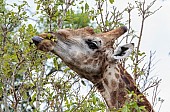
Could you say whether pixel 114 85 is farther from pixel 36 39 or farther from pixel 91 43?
pixel 36 39

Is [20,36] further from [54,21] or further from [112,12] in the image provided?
[112,12]

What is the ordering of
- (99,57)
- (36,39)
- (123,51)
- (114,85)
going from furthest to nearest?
(99,57), (114,85), (123,51), (36,39)

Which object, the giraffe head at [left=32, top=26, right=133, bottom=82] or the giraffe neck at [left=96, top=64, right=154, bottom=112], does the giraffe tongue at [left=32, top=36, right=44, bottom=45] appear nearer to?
the giraffe head at [left=32, top=26, right=133, bottom=82]

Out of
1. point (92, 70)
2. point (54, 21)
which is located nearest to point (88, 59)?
point (92, 70)

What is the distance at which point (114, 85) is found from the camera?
266 inches

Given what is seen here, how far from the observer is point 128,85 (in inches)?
265

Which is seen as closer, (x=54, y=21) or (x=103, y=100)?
(x=103, y=100)

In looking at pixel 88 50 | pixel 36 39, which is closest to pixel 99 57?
pixel 88 50

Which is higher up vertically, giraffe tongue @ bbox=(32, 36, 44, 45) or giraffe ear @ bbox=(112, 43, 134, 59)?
giraffe tongue @ bbox=(32, 36, 44, 45)

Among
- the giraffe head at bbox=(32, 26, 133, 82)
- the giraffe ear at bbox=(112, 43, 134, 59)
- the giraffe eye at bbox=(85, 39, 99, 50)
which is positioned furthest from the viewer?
the giraffe eye at bbox=(85, 39, 99, 50)

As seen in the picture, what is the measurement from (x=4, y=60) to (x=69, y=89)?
0.77 meters

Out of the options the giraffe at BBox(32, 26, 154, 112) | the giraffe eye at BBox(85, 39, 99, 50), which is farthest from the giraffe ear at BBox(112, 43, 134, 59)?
the giraffe eye at BBox(85, 39, 99, 50)

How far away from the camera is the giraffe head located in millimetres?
6699

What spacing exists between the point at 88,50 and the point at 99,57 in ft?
0.48
